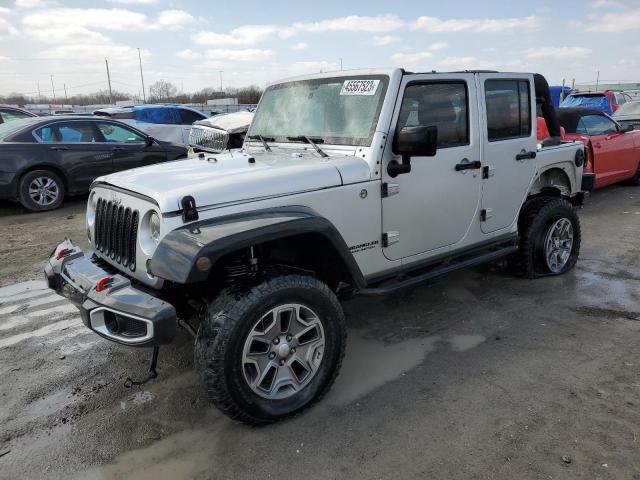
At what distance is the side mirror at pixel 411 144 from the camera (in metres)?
3.10

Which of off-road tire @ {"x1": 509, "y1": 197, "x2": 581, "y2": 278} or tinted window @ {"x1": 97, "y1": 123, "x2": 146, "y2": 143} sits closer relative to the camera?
off-road tire @ {"x1": 509, "y1": 197, "x2": 581, "y2": 278}

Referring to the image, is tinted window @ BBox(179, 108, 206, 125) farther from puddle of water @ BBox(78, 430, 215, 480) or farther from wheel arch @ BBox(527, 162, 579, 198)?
puddle of water @ BBox(78, 430, 215, 480)

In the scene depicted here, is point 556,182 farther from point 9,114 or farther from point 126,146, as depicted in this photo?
point 9,114

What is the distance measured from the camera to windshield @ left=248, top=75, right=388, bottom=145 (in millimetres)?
3465

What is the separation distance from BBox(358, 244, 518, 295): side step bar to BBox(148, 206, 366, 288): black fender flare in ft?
1.78

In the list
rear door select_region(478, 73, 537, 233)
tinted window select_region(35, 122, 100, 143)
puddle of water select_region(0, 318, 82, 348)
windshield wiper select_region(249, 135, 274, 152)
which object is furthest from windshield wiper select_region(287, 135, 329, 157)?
tinted window select_region(35, 122, 100, 143)

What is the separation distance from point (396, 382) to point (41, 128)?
7633 mm

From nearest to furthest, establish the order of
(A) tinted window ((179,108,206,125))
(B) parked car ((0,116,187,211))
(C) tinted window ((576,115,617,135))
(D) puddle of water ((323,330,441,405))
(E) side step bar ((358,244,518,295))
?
1. (D) puddle of water ((323,330,441,405))
2. (E) side step bar ((358,244,518,295))
3. (B) parked car ((0,116,187,211))
4. (C) tinted window ((576,115,617,135))
5. (A) tinted window ((179,108,206,125))

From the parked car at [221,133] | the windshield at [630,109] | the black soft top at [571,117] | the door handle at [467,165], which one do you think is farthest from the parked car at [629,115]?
the door handle at [467,165]

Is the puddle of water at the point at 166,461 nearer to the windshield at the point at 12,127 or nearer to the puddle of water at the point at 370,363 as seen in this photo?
the puddle of water at the point at 370,363

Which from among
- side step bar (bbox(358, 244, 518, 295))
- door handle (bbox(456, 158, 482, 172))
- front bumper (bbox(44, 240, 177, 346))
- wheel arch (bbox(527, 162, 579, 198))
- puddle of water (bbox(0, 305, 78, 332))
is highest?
door handle (bbox(456, 158, 482, 172))

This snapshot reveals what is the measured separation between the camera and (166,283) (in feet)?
9.45

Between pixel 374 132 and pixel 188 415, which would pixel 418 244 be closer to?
pixel 374 132

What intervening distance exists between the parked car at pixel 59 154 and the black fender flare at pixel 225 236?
6731mm
